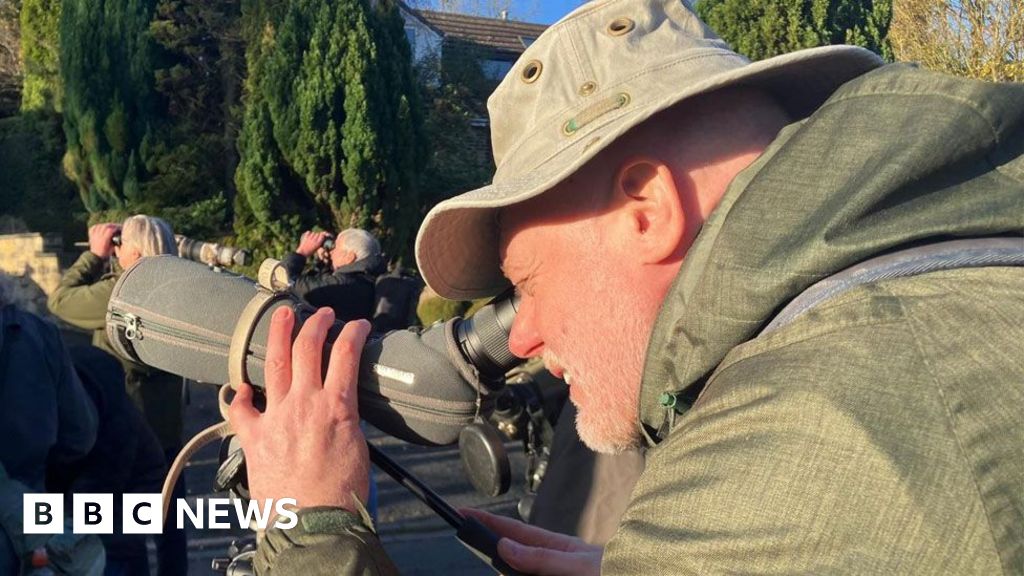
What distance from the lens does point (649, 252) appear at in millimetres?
1175

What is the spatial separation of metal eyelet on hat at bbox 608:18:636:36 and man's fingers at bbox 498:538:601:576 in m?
0.85

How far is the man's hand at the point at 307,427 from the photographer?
1.36 metres

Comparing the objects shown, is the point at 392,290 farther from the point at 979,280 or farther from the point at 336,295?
the point at 979,280

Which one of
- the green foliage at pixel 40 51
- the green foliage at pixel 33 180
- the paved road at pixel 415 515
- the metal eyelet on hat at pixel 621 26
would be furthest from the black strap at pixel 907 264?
the green foliage at pixel 40 51

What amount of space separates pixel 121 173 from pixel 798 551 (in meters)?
12.5

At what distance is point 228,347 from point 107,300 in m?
3.33

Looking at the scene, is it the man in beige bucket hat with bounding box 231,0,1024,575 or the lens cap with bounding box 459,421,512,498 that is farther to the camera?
the lens cap with bounding box 459,421,512,498

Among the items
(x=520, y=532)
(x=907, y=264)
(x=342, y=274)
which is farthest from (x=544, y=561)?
(x=342, y=274)

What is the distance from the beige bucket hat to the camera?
1190mm

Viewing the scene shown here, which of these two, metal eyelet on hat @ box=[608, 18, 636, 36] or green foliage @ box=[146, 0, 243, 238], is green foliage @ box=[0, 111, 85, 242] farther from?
metal eyelet on hat @ box=[608, 18, 636, 36]

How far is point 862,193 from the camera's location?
34.7 inches

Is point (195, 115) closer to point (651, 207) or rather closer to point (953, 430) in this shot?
point (651, 207)

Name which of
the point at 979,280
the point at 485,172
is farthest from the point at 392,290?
the point at 485,172

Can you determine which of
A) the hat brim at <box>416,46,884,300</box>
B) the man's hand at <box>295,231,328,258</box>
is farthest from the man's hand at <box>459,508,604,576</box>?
the man's hand at <box>295,231,328,258</box>
